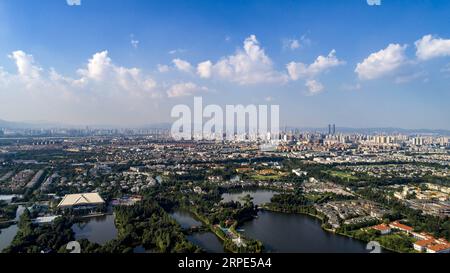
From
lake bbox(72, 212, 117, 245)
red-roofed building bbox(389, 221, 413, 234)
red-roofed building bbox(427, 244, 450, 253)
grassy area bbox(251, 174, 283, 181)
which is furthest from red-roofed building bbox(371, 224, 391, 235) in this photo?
grassy area bbox(251, 174, 283, 181)

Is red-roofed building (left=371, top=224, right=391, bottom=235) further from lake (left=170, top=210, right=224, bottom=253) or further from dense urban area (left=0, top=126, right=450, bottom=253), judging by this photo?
lake (left=170, top=210, right=224, bottom=253)

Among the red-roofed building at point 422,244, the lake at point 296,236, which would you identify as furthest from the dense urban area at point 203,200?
the lake at point 296,236

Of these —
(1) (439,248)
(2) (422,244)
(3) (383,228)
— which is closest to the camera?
(1) (439,248)

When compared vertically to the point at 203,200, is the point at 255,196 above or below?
below

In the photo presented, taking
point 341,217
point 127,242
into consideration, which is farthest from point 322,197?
point 127,242

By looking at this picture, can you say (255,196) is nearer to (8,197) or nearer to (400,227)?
(400,227)

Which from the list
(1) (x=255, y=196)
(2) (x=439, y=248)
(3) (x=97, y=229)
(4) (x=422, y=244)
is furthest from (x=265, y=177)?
(2) (x=439, y=248)
